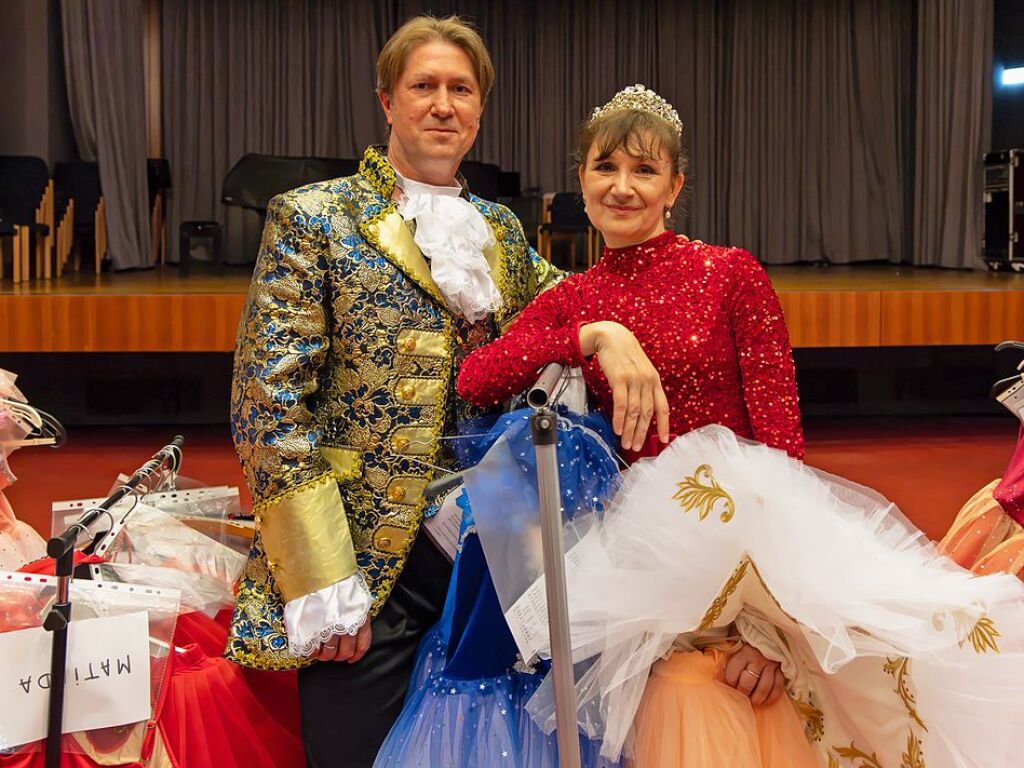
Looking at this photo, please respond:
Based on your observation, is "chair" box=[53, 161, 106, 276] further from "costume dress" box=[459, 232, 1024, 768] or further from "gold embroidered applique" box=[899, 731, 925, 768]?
"gold embroidered applique" box=[899, 731, 925, 768]

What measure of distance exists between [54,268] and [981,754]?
24.1 ft

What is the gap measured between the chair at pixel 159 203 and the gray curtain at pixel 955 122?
656 centimetres

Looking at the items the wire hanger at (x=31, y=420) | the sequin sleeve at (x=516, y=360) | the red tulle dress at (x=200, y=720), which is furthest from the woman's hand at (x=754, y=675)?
the wire hanger at (x=31, y=420)

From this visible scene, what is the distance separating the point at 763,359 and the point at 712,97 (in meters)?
9.36

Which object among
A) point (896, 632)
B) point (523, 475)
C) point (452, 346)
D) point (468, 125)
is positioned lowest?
point (896, 632)

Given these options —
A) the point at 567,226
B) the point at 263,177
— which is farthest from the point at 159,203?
the point at 567,226

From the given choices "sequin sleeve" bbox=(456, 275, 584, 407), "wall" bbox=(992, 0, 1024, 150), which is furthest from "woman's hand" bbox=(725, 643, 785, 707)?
"wall" bbox=(992, 0, 1024, 150)

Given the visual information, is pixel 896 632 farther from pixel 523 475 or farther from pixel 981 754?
pixel 523 475

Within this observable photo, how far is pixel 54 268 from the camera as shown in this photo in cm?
750

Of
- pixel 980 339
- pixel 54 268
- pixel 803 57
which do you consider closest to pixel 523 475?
pixel 980 339

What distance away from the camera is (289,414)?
171 cm

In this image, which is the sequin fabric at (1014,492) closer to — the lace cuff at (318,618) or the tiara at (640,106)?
the tiara at (640,106)

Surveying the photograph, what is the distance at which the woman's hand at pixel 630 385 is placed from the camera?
1489mm

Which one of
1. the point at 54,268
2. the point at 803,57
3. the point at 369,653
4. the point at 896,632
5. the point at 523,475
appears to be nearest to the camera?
the point at 896,632
